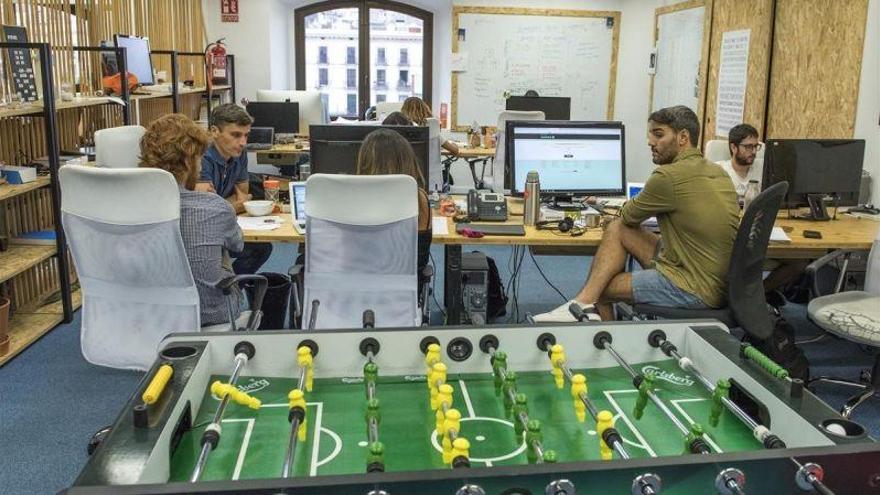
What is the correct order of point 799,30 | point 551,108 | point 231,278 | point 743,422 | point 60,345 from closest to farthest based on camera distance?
point 743,422 < point 231,278 < point 60,345 < point 799,30 < point 551,108

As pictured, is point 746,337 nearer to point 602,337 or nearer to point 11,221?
→ point 602,337

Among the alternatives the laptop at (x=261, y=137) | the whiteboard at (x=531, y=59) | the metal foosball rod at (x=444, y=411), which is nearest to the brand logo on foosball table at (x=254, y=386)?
the metal foosball rod at (x=444, y=411)

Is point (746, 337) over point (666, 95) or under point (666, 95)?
under

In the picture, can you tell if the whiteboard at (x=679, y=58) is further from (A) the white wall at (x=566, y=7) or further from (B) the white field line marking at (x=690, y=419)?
(B) the white field line marking at (x=690, y=419)

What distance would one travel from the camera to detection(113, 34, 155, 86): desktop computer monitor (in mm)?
5773

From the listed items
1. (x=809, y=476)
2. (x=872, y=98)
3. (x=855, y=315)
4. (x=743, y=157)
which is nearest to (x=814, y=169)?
(x=743, y=157)

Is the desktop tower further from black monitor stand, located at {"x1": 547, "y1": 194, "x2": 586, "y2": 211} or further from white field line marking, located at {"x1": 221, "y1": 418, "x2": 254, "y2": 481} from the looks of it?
white field line marking, located at {"x1": 221, "y1": 418, "x2": 254, "y2": 481}

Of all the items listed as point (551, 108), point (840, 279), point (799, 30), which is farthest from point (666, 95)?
point (840, 279)

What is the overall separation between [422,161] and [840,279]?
2.12 m

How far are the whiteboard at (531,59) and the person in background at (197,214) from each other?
600 cm

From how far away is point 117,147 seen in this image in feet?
14.3

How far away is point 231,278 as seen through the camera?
2.84 m

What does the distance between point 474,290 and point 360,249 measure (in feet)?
3.62

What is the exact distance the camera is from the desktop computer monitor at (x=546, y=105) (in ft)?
23.7
